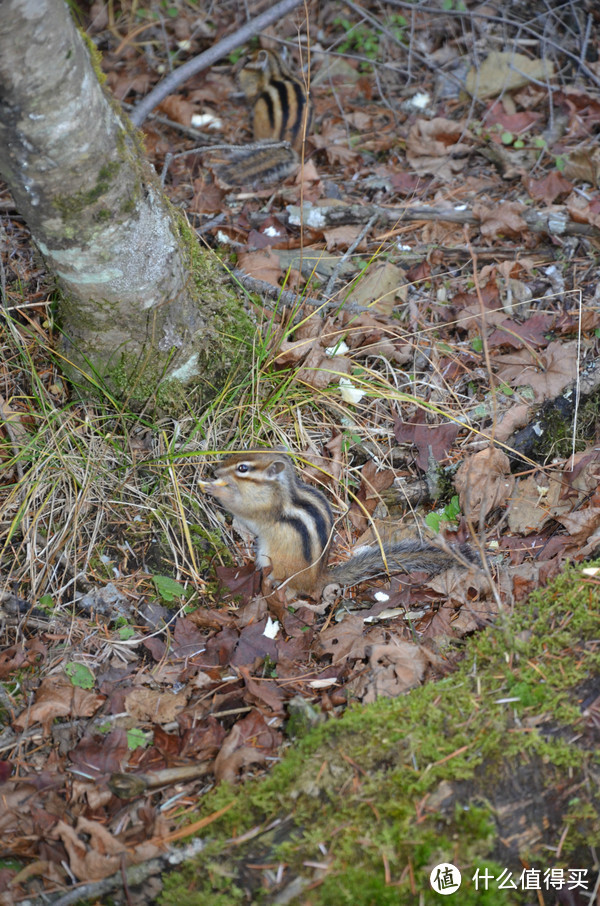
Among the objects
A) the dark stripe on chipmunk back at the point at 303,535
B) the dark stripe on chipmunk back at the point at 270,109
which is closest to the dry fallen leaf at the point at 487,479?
the dark stripe on chipmunk back at the point at 303,535

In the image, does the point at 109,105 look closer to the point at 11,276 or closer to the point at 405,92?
the point at 11,276

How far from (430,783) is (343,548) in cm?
166

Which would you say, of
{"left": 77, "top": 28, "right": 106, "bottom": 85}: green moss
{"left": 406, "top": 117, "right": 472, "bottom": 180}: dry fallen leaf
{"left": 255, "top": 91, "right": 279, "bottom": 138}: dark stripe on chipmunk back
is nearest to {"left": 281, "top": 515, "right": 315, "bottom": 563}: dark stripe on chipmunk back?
{"left": 77, "top": 28, "right": 106, "bottom": 85}: green moss

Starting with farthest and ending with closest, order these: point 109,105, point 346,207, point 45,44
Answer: point 346,207, point 109,105, point 45,44

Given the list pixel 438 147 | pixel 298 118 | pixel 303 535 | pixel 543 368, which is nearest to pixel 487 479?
pixel 543 368

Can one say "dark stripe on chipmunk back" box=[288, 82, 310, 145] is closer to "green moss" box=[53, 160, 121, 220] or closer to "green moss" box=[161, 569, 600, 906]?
"green moss" box=[53, 160, 121, 220]

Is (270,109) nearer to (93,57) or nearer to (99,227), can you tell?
(93,57)

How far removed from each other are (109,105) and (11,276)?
1.47m

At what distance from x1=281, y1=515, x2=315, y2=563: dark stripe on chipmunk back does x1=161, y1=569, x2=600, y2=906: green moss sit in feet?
3.27

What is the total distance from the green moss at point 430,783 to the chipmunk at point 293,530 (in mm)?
848

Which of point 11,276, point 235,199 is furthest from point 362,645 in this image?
point 235,199

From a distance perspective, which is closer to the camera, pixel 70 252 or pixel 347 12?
pixel 70 252

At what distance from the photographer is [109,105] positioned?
122 inches

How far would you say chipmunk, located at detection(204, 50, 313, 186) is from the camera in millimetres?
5598
